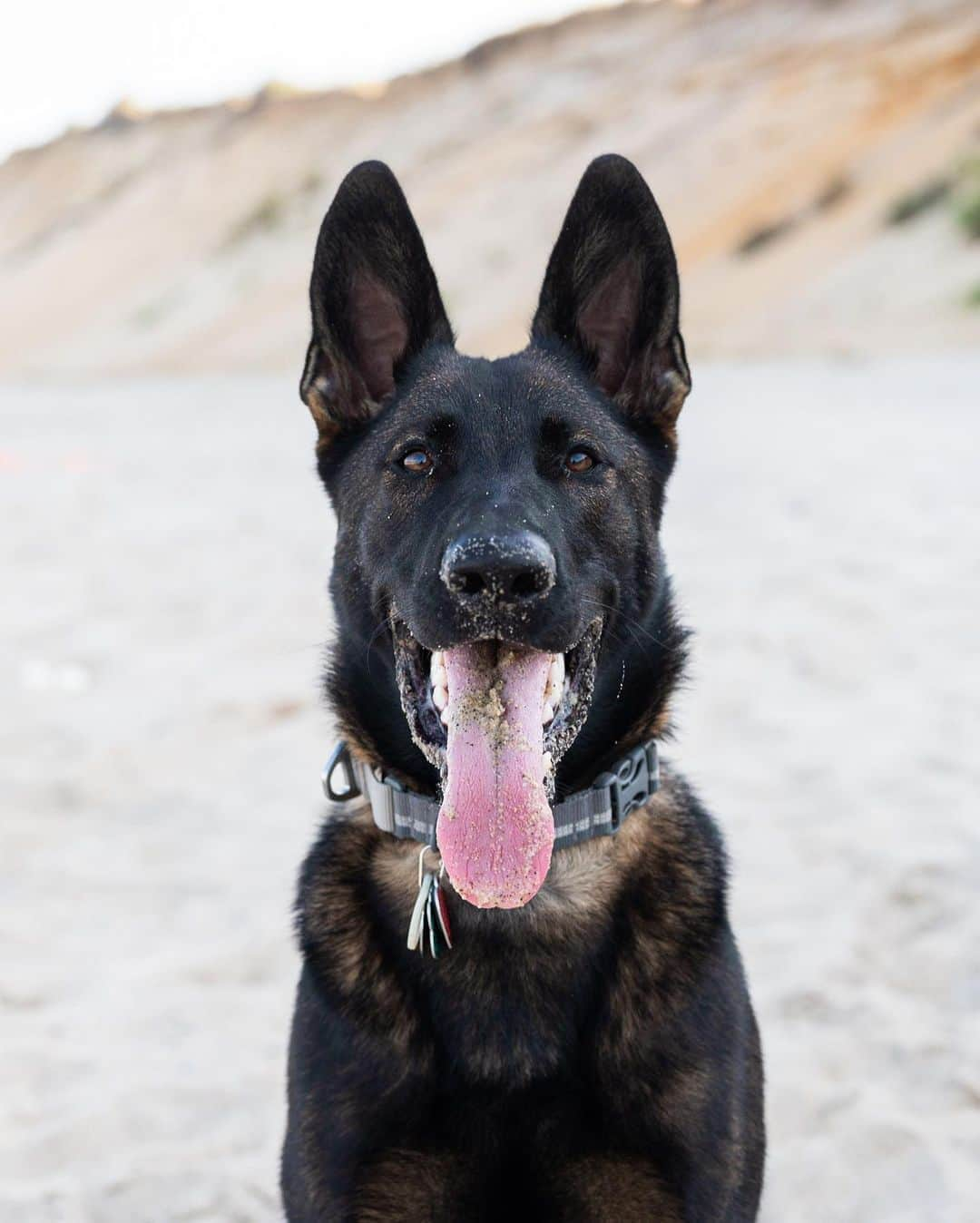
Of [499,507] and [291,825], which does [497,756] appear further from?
[291,825]

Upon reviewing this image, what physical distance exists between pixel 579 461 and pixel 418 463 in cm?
31

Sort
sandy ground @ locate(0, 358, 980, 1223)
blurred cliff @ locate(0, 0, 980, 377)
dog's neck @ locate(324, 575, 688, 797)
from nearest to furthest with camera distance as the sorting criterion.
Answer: dog's neck @ locate(324, 575, 688, 797), sandy ground @ locate(0, 358, 980, 1223), blurred cliff @ locate(0, 0, 980, 377)

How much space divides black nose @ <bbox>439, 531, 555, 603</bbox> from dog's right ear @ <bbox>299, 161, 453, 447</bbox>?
0.70m

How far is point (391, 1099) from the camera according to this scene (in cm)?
232

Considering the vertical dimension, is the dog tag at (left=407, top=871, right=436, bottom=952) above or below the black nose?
below

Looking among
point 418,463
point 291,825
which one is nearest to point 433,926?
point 418,463

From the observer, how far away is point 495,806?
2324 millimetres

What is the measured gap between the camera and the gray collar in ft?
8.21

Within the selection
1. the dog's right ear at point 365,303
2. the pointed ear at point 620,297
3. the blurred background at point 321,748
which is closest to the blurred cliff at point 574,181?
the blurred background at point 321,748

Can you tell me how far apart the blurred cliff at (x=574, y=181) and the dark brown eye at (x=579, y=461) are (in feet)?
52.2

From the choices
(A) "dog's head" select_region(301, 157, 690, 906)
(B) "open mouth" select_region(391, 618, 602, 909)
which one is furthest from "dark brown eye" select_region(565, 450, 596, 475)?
(B) "open mouth" select_region(391, 618, 602, 909)

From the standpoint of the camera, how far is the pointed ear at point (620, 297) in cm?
270

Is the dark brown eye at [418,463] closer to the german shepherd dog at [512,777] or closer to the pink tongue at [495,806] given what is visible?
the german shepherd dog at [512,777]

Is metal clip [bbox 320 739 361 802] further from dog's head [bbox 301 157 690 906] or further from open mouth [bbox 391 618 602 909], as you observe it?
open mouth [bbox 391 618 602 909]
